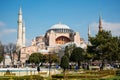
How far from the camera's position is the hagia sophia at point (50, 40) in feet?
200

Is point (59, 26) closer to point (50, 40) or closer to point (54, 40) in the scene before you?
point (54, 40)

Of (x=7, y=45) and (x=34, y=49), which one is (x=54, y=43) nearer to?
(x=34, y=49)

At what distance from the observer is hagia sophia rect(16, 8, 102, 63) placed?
6081 cm

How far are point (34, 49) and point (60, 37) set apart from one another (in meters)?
9.53

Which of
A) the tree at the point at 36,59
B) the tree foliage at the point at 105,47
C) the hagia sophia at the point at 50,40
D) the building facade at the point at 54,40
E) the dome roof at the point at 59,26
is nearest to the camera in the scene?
the tree foliage at the point at 105,47

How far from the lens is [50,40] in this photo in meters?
70.1

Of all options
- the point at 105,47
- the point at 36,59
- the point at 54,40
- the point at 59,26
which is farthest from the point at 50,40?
the point at 105,47

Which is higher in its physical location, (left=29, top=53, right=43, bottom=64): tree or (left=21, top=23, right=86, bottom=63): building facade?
(left=21, top=23, right=86, bottom=63): building facade

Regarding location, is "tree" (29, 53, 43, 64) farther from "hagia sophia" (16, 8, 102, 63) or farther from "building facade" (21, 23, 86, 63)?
"building facade" (21, 23, 86, 63)

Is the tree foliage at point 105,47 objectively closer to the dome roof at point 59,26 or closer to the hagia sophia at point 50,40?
the hagia sophia at point 50,40

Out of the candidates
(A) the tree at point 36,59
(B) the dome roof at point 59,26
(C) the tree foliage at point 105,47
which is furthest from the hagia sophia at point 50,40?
(C) the tree foliage at point 105,47

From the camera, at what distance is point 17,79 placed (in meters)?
14.2

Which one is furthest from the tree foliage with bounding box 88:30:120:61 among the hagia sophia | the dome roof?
the dome roof

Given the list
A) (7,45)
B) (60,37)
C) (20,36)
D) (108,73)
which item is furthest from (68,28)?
(108,73)
